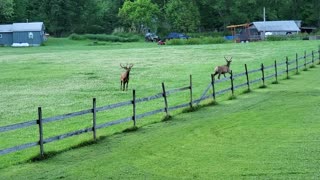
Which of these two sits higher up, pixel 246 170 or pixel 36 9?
pixel 36 9

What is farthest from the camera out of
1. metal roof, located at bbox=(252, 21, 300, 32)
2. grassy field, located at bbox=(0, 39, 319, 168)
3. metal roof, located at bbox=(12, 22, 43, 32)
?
metal roof, located at bbox=(252, 21, 300, 32)

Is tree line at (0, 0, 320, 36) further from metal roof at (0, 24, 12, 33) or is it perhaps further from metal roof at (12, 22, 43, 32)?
metal roof at (12, 22, 43, 32)

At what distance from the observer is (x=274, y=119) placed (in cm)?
1783

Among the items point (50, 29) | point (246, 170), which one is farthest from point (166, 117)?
point (50, 29)

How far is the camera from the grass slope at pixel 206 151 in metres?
11.3

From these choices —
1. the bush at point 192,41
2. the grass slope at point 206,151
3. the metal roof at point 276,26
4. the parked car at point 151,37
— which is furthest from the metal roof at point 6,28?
the grass slope at point 206,151

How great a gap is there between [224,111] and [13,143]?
833cm

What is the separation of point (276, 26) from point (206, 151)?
3761 inches

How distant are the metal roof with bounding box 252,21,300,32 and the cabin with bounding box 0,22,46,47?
40.9 metres

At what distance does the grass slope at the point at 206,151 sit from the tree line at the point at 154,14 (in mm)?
96583

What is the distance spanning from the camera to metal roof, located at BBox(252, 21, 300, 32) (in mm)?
103500

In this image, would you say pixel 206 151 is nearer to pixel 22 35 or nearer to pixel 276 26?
pixel 22 35

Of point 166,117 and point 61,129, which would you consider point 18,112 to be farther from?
point 166,117

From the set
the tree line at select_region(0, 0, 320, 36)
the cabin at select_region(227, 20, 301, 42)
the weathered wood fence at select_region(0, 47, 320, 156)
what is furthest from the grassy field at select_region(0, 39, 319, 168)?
the tree line at select_region(0, 0, 320, 36)
